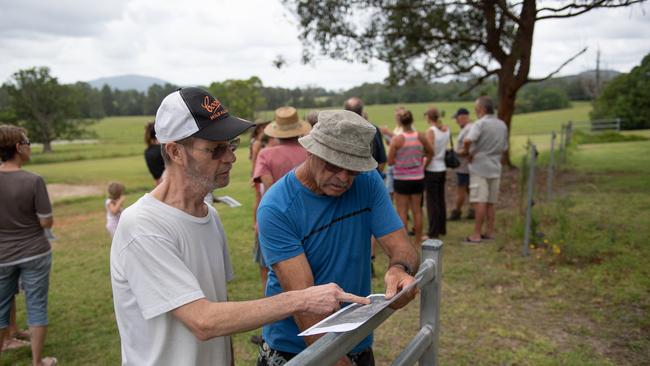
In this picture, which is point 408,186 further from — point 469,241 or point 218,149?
point 218,149

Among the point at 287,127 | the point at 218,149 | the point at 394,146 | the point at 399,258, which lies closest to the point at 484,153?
the point at 394,146

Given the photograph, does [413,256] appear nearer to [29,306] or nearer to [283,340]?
[283,340]

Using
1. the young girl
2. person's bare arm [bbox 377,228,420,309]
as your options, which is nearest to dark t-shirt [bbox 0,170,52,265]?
the young girl

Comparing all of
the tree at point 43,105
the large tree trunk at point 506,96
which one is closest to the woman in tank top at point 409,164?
the large tree trunk at point 506,96

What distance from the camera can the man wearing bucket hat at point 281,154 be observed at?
13.9ft

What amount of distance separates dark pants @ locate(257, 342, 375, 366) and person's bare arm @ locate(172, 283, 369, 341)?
76cm

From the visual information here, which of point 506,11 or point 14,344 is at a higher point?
point 506,11

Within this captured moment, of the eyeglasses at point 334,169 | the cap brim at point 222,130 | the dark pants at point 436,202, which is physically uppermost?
the cap brim at point 222,130

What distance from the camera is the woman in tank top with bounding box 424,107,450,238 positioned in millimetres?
7148

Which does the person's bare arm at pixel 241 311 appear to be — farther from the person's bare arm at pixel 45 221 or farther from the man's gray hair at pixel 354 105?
the man's gray hair at pixel 354 105

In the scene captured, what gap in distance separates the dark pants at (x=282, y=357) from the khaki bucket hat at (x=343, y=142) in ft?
2.93

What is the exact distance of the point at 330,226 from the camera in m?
2.02

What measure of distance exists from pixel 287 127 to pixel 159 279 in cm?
299

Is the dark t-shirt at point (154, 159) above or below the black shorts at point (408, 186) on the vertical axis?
above
